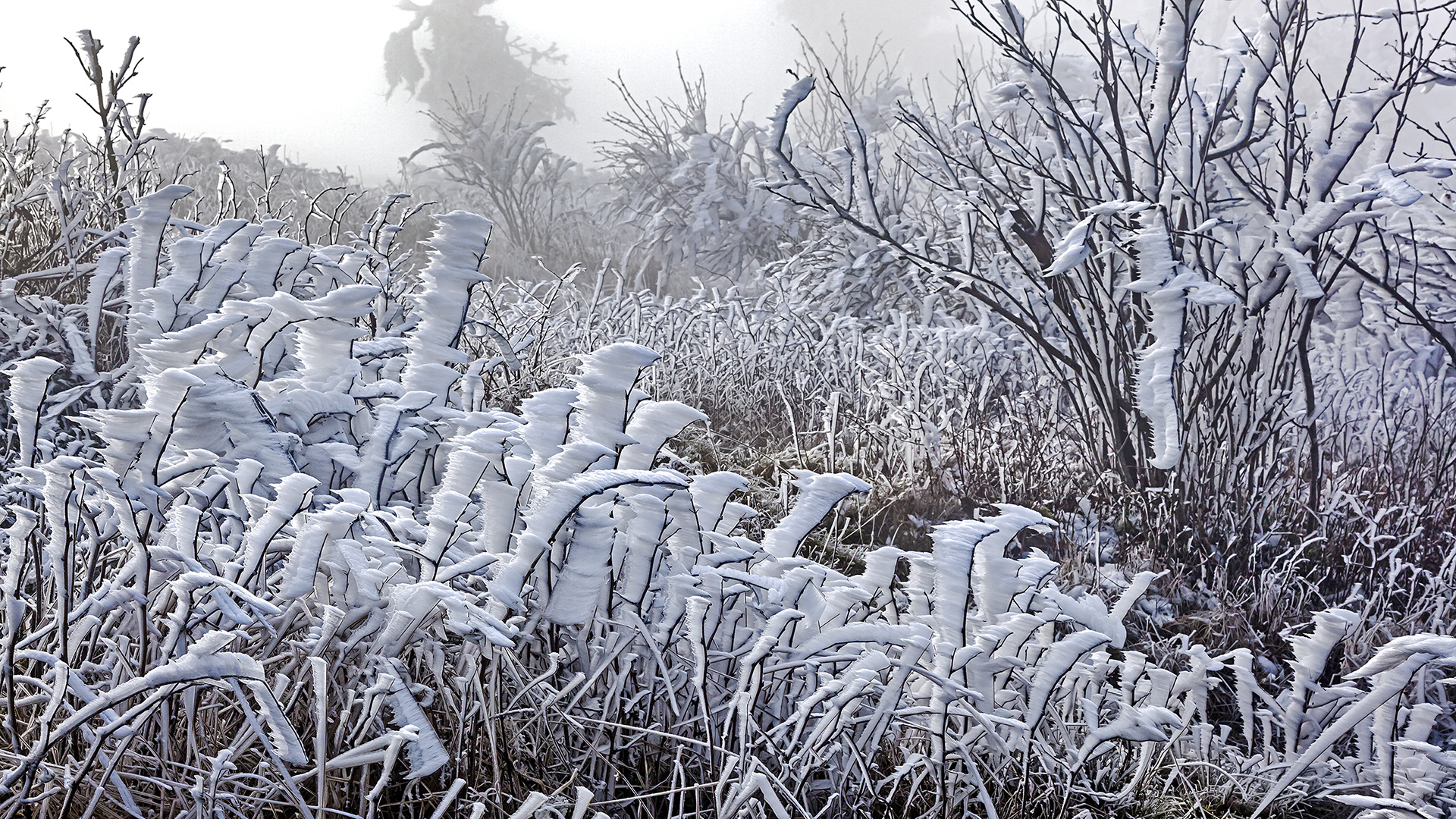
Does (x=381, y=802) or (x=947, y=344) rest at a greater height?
(x=947, y=344)

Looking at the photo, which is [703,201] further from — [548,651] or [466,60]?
[466,60]

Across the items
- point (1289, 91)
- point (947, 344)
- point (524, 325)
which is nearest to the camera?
point (1289, 91)

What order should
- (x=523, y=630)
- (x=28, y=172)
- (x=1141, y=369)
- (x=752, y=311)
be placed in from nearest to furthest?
(x=523, y=630), (x=1141, y=369), (x=28, y=172), (x=752, y=311)

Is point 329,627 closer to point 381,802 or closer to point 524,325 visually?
point 381,802

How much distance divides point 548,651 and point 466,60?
25.4 m

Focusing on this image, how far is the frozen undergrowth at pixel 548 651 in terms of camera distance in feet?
2.92

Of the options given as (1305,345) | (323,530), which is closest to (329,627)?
(323,530)

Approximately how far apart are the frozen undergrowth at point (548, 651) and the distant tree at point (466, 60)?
24.2 m

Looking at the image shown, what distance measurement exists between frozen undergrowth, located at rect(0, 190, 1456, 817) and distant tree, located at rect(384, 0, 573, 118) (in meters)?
24.2

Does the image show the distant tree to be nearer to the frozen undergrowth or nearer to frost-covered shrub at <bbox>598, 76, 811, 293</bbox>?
frost-covered shrub at <bbox>598, 76, 811, 293</bbox>

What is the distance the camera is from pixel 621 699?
1074 millimetres

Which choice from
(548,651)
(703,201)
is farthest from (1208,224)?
(703,201)

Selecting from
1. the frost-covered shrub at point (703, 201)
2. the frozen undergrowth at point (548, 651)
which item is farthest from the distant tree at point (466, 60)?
the frozen undergrowth at point (548, 651)

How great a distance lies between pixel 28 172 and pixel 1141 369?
Answer: 127 inches
